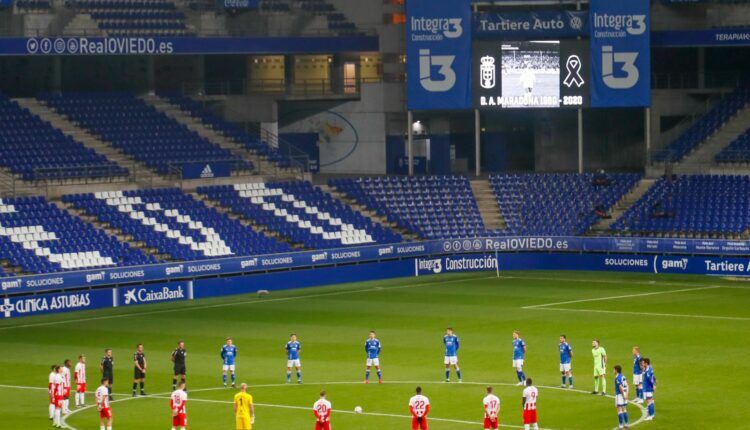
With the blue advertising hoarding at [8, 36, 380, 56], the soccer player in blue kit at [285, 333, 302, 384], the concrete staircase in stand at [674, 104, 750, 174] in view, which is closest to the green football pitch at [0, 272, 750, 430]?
the soccer player in blue kit at [285, 333, 302, 384]

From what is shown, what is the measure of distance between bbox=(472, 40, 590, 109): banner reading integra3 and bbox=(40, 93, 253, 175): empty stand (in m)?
11.9

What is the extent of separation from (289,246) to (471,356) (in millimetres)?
22174

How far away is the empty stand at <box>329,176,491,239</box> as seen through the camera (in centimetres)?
7050

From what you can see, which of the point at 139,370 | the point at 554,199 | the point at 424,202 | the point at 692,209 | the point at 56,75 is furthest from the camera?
the point at 424,202

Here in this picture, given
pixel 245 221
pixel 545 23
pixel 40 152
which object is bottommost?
pixel 245 221

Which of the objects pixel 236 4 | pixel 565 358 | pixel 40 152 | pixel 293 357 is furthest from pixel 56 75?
pixel 565 358

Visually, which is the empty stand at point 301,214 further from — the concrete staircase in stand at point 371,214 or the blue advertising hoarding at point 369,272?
the blue advertising hoarding at point 369,272

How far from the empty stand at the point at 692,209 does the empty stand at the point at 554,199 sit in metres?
1.70

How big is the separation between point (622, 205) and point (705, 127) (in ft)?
21.9

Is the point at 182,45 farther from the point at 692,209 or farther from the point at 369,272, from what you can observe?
the point at 692,209

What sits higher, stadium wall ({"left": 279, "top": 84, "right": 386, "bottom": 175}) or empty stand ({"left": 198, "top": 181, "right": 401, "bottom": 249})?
stadium wall ({"left": 279, "top": 84, "right": 386, "bottom": 175})

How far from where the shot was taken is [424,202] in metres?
72.4

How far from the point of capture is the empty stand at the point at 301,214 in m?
67.4

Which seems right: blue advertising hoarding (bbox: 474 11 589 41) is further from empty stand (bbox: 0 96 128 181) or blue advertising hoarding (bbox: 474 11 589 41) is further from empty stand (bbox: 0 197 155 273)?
empty stand (bbox: 0 197 155 273)
